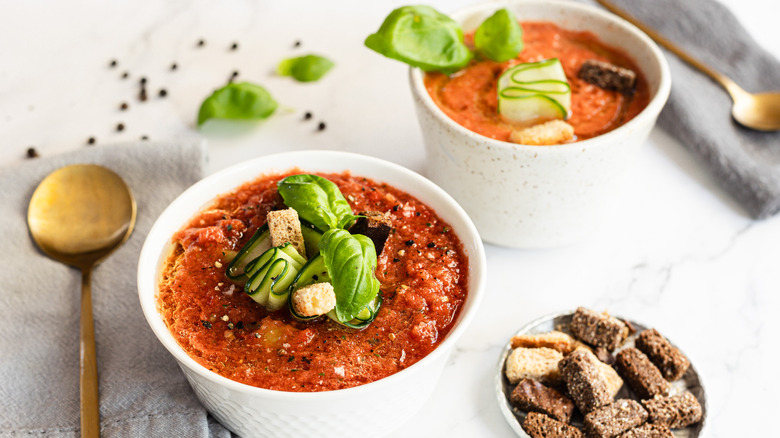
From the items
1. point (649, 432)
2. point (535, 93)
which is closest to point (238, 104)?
point (535, 93)

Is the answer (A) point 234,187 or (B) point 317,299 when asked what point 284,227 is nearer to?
(B) point 317,299

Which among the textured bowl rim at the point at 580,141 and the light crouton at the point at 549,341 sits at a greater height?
the textured bowl rim at the point at 580,141


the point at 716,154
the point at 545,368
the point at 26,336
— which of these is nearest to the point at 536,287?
the point at 545,368

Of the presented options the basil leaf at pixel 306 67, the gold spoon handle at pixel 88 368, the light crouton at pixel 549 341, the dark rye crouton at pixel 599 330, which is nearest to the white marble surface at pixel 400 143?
the basil leaf at pixel 306 67

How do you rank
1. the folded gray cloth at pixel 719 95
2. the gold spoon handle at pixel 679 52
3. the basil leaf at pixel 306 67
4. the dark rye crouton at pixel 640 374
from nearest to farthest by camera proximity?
the dark rye crouton at pixel 640 374
the folded gray cloth at pixel 719 95
the gold spoon handle at pixel 679 52
the basil leaf at pixel 306 67

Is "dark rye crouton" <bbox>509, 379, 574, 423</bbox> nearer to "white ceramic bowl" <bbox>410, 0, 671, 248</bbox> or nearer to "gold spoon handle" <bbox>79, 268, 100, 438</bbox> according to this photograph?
"white ceramic bowl" <bbox>410, 0, 671, 248</bbox>

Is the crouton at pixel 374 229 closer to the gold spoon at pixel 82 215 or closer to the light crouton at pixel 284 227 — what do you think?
the light crouton at pixel 284 227

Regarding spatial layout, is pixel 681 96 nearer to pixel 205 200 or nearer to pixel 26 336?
pixel 205 200
